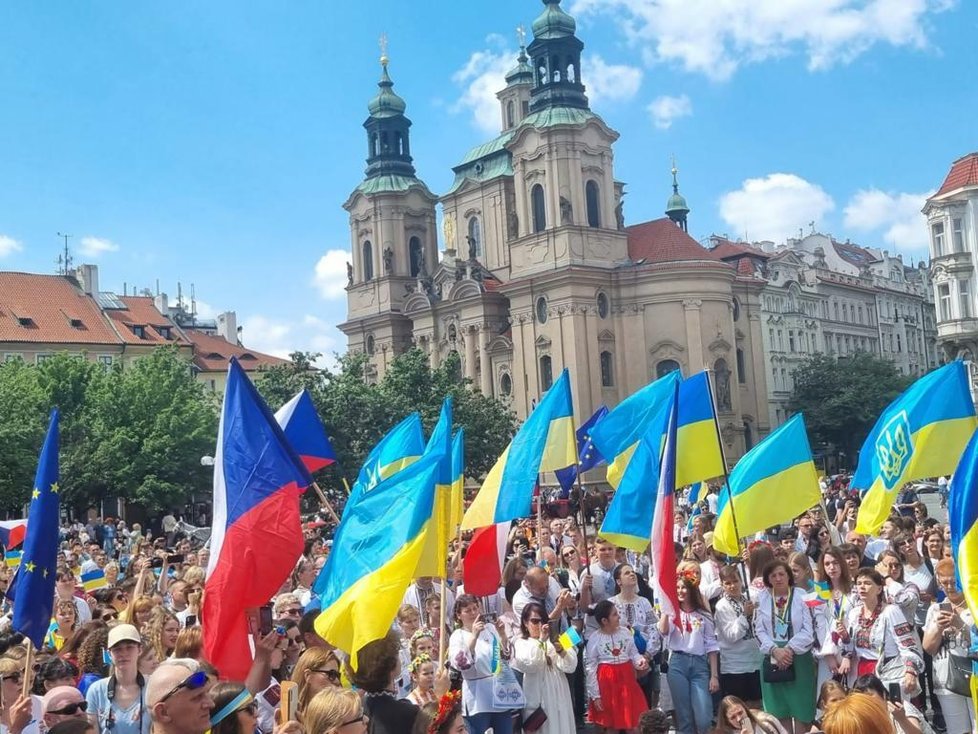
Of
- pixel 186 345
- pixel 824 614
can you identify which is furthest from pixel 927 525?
pixel 186 345

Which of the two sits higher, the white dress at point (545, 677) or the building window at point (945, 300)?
the building window at point (945, 300)

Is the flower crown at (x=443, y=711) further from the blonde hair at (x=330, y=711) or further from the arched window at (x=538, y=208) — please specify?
the arched window at (x=538, y=208)

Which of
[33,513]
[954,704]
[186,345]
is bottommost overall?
[954,704]

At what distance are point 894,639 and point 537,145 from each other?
2372 inches

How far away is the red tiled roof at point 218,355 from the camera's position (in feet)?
261

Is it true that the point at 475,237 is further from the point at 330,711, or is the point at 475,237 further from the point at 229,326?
the point at 330,711

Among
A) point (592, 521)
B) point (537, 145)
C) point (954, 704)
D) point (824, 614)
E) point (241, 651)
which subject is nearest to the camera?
point (241, 651)

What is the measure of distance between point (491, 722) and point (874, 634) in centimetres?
297

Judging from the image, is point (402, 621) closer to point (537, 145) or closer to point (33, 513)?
point (33, 513)

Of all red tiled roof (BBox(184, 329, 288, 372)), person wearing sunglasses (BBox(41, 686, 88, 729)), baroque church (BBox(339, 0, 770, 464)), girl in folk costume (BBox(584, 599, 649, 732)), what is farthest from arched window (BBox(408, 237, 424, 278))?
person wearing sunglasses (BBox(41, 686, 88, 729))

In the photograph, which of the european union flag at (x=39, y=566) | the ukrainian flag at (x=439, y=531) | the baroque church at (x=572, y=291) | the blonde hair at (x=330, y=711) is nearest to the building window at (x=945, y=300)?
the baroque church at (x=572, y=291)

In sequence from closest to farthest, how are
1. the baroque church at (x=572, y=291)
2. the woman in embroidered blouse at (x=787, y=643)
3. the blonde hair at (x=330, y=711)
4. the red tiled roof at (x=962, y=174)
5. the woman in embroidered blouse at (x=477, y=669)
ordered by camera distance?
the blonde hair at (x=330, y=711), the woman in embroidered blouse at (x=477, y=669), the woman in embroidered blouse at (x=787, y=643), the red tiled roof at (x=962, y=174), the baroque church at (x=572, y=291)

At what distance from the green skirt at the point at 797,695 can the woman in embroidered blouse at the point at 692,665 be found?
516mm

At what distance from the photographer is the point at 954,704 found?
29.7 feet
